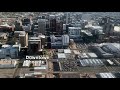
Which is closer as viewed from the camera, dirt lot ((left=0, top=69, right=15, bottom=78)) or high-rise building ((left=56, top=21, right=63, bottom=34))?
dirt lot ((left=0, top=69, right=15, bottom=78))

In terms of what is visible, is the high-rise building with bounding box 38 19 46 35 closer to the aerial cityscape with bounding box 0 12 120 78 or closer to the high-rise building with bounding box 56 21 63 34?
the aerial cityscape with bounding box 0 12 120 78

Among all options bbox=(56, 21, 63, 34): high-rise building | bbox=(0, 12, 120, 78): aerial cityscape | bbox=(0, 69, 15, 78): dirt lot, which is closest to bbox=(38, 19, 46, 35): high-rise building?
bbox=(0, 12, 120, 78): aerial cityscape

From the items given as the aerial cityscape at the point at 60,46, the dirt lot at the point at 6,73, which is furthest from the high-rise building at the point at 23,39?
the dirt lot at the point at 6,73

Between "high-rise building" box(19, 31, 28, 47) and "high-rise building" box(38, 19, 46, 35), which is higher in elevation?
"high-rise building" box(38, 19, 46, 35)

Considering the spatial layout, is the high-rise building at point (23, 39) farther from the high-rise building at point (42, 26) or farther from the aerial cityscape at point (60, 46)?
the high-rise building at point (42, 26)

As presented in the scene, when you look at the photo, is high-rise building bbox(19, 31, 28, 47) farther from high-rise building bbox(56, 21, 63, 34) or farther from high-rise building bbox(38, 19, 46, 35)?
high-rise building bbox(56, 21, 63, 34)

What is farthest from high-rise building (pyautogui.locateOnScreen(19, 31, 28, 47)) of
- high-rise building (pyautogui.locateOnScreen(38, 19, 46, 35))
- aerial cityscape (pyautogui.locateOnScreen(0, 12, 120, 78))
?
high-rise building (pyautogui.locateOnScreen(38, 19, 46, 35))

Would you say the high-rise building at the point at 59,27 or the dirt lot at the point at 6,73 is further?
the high-rise building at the point at 59,27

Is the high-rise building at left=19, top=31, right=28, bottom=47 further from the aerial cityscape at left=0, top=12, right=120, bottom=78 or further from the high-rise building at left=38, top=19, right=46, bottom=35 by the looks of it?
the high-rise building at left=38, top=19, right=46, bottom=35

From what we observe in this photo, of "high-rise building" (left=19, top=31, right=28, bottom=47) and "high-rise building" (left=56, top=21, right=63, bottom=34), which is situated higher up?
"high-rise building" (left=56, top=21, right=63, bottom=34)

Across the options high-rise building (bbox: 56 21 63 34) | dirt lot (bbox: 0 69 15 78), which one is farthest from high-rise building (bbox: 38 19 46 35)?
dirt lot (bbox: 0 69 15 78)
